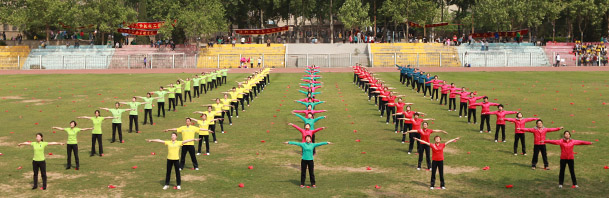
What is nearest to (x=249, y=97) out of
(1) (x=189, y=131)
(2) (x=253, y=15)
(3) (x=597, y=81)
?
(1) (x=189, y=131)

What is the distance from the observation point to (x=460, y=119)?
29719 millimetres

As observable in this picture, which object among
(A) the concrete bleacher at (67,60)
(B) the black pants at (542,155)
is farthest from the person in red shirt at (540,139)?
(A) the concrete bleacher at (67,60)

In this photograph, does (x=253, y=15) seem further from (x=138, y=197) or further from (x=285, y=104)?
(x=138, y=197)

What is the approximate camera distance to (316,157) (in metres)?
21.2

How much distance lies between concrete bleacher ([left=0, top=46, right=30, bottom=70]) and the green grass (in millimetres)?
34960

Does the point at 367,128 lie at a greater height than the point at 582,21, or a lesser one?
lesser

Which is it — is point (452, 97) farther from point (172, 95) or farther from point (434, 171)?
point (434, 171)

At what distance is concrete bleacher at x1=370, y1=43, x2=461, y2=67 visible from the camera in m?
67.3

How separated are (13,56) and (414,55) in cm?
4564

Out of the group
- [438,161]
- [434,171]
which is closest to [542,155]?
[438,161]

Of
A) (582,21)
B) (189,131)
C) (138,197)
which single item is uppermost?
(582,21)

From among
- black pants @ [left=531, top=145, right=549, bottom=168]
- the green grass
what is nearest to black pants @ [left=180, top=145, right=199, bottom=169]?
the green grass

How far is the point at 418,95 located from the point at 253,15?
68.1 m

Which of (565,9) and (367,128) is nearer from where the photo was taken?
→ (367,128)
